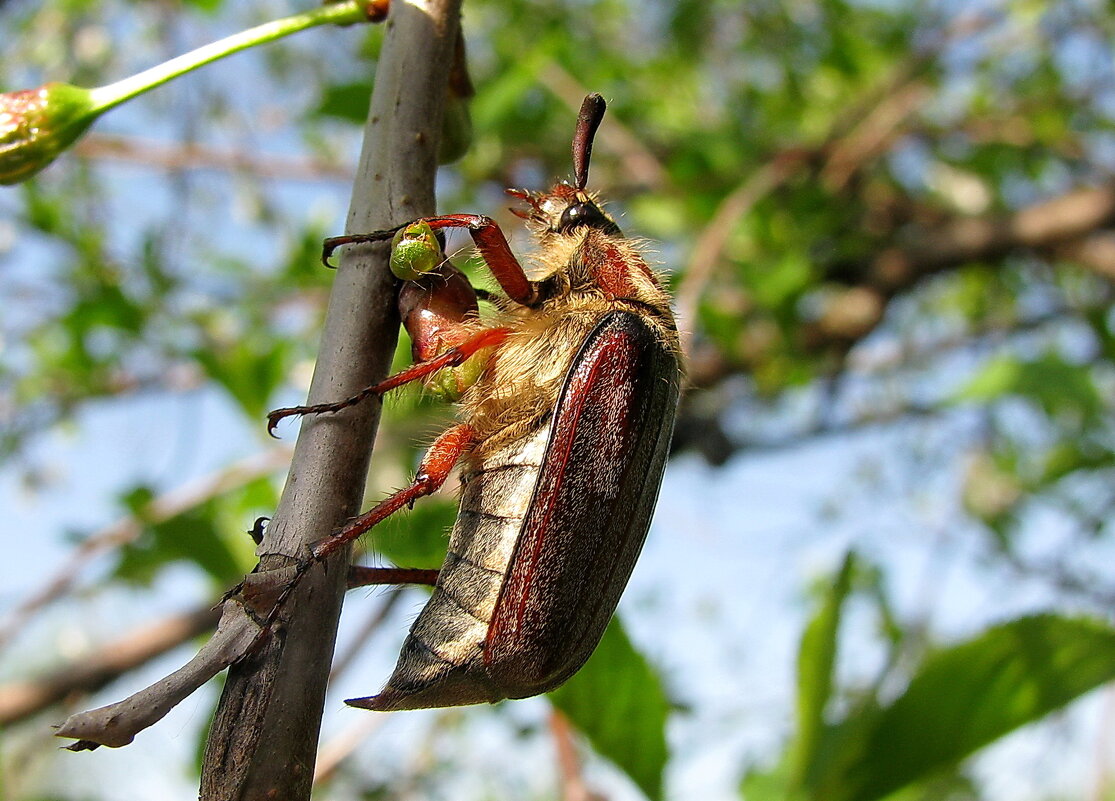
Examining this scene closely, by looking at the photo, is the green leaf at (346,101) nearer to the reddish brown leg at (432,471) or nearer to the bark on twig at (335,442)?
the reddish brown leg at (432,471)

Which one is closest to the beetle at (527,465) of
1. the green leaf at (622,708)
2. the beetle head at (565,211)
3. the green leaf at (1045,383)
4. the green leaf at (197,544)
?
the beetle head at (565,211)

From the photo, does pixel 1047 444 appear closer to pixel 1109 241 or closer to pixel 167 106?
pixel 1109 241

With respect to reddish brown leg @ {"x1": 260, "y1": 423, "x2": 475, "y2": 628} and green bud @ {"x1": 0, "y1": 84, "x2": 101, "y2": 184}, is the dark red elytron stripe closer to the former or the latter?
reddish brown leg @ {"x1": 260, "y1": 423, "x2": 475, "y2": 628}

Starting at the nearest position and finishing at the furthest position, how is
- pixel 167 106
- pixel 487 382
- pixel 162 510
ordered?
1. pixel 487 382
2. pixel 162 510
3. pixel 167 106

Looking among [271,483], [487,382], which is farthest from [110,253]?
[487,382]

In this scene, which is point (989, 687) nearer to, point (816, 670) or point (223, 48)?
point (816, 670)

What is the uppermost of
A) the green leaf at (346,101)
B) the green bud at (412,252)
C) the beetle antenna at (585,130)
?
the green leaf at (346,101)

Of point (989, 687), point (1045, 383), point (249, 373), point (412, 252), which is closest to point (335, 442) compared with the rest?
point (412, 252)
